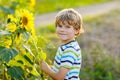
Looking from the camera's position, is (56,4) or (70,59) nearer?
(70,59)

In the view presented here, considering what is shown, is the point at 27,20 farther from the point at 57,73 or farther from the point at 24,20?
the point at 57,73

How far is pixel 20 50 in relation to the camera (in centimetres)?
432

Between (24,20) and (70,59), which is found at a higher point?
(24,20)

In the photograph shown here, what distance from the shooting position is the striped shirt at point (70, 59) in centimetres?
403

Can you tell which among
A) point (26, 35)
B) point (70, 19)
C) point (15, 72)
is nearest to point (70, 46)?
point (70, 19)

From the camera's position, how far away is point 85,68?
6559 millimetres

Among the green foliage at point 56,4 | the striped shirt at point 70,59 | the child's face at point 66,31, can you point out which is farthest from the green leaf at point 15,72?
the green foliage at point 56,4

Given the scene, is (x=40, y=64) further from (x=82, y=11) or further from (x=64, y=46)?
(x=82, y=11)

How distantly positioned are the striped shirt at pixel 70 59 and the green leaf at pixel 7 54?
371mm

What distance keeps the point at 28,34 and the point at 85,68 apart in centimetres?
261

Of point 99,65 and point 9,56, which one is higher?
point 9,56

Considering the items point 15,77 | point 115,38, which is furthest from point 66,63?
point 115,38

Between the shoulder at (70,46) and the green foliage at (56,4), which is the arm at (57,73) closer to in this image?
the shoulder at (70,46)

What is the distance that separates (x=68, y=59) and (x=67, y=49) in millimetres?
82
